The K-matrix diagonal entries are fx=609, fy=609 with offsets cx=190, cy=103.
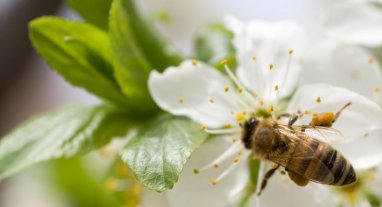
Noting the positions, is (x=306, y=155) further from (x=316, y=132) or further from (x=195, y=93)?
(x=195, y=93)

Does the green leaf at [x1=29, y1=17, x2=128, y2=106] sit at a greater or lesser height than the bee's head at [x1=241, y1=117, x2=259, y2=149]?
greater

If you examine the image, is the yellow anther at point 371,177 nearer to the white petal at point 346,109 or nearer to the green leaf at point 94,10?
the white petal at point 346,109

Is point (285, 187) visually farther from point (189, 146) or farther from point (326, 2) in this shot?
point (326, 2)

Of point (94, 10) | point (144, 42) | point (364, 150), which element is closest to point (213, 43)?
point (144, 42)

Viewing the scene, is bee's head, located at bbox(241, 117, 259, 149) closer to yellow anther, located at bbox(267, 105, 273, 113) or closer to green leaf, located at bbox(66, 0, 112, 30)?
yellow anther, located at bbox(267, 105, 273, 113)

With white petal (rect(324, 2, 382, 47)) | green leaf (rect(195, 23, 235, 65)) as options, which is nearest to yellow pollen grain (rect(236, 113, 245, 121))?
green leaf (rect(195, 23, 235, 65))
